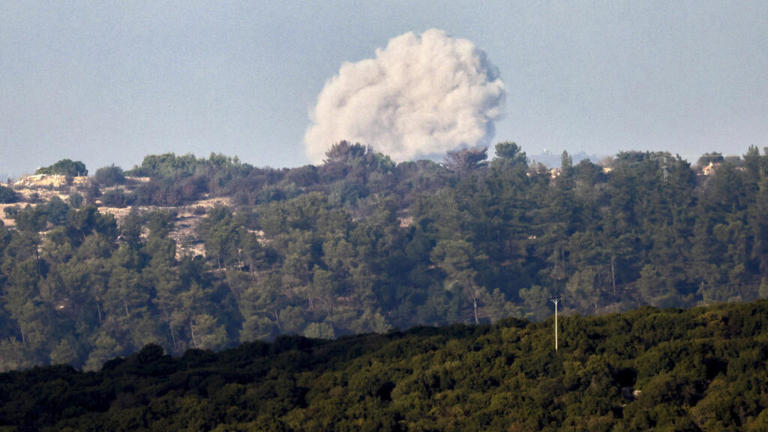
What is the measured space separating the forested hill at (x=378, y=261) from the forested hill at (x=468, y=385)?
1961 inches

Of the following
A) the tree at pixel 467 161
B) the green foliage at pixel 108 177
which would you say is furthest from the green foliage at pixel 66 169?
the tree at pixel 467 161

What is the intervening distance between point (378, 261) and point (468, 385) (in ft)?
225

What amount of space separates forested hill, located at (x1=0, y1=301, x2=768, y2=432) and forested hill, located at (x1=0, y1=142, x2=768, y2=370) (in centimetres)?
4980

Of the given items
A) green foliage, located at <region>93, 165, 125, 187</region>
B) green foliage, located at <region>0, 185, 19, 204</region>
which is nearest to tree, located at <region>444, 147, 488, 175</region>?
green foliage, located at <region>93, 165, 125, 187</region>

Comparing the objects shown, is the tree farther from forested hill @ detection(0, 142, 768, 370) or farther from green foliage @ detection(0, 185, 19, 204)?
green foliage @ detection(0, 185, 19, 204)

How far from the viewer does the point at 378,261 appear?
97.6 metres

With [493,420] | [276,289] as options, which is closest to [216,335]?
[276,289]

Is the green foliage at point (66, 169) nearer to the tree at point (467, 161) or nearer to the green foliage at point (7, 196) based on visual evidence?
the green foliage at point (7, 196)

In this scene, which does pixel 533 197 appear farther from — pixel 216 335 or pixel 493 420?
pixel 493 420

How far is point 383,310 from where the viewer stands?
309ft

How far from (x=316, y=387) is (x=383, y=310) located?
208 feet

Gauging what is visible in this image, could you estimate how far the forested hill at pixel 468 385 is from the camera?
2430 centimetres

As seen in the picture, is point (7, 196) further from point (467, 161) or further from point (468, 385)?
point (468, 385)

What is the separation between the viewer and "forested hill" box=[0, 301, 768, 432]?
2430cm
